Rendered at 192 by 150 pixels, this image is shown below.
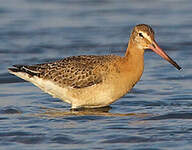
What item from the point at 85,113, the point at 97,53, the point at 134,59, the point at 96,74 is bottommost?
the point at 85,113

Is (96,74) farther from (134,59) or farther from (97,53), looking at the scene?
(97,53)

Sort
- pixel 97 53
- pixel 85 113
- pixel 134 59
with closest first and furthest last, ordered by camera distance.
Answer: pixel 85 113 → pixel 134 59 → pixel 97 53

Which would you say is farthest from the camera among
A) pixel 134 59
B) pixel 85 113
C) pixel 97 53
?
pixel 97 53

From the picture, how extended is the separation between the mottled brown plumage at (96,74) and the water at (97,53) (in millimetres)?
287

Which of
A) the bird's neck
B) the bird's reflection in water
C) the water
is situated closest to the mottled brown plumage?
the bird's neck

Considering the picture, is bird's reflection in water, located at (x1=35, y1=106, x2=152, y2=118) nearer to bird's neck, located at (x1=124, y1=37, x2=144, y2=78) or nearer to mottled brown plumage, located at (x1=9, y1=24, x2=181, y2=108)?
mottled brown plumage, located at (x1=9, y1=24, x2=181, y2=108)

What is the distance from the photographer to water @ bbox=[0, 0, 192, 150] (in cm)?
1070

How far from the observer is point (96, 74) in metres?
12.5

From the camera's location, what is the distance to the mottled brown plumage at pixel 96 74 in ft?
40.8

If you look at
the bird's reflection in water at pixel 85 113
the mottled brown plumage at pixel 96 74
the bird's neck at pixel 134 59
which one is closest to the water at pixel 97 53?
the bird's reflection in water at pixel 85 113

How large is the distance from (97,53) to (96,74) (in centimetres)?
474

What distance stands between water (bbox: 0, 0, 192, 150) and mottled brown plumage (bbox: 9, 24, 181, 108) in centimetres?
29

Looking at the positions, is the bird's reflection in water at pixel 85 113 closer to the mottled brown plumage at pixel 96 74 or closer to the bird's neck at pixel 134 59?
the mottled brown plumage at pixel 96 74

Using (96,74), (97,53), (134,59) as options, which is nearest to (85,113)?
(96,74)
